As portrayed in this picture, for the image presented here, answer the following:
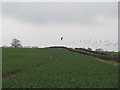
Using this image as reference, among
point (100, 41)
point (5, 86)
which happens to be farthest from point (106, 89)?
point (100, 41)

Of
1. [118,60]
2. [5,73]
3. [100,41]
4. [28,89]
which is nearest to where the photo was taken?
[28,89]

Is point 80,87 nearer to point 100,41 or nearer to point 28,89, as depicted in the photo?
point 28,89

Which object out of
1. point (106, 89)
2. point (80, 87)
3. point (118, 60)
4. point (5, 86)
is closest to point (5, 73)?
point (5, 86)

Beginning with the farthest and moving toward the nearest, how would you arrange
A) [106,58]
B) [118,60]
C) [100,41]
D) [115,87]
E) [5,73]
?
[100,41]
[106,58]
[118,60]
[5,73]
[115,87]

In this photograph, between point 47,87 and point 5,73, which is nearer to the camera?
point 47,87

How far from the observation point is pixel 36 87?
1817 centimetres

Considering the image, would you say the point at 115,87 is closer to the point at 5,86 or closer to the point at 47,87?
the point at 47,87

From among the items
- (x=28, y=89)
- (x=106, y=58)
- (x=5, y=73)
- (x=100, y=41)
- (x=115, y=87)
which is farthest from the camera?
(x=100, y=41)

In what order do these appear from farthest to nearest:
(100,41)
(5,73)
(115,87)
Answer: (100,41) → (5,73) → (115,87)

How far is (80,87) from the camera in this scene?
18.6 metres

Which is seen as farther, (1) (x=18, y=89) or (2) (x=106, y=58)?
(2) (x=106, y=58)

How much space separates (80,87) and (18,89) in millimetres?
5462

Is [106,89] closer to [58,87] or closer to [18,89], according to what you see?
[58,87]

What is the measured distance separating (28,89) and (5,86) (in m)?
2.79
